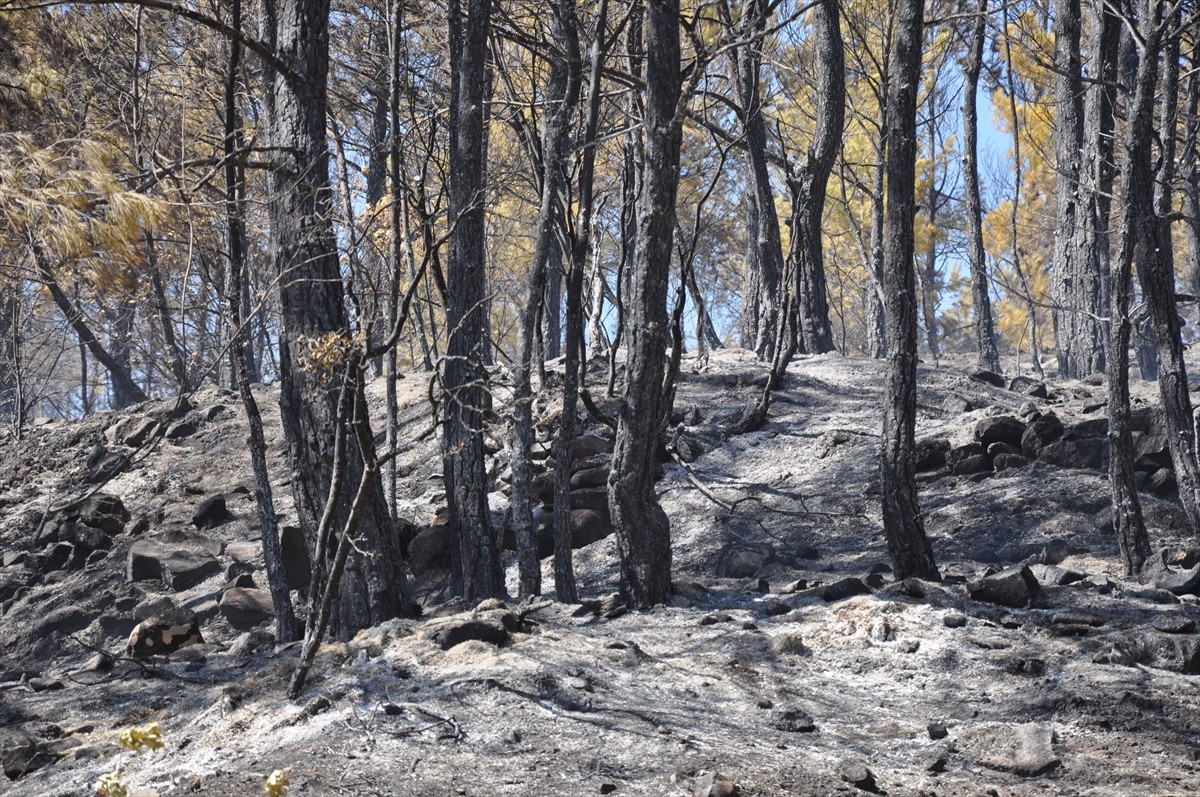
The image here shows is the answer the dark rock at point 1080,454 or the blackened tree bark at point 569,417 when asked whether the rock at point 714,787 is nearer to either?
the blackened tree bark at point 569,417

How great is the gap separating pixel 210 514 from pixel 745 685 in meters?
7.79

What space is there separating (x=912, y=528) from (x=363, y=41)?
8839 mm

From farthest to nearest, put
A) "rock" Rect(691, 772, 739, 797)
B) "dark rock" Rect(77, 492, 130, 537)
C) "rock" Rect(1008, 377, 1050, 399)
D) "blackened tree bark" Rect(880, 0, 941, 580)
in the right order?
"rock" Rect(1008, 377, 1050, 399), "dark rock" Rect(77, 492, 130, 537), "blackened tree bark" Rect(880, 0, 941, 580), "rock" Rect(691, 772, 739, 797)

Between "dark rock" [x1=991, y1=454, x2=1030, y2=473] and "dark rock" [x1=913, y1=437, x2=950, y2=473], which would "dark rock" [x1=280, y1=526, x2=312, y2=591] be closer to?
"dark rock" [x1=913, y1=437, x2=950, y2=473]

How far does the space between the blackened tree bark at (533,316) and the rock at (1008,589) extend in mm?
2855

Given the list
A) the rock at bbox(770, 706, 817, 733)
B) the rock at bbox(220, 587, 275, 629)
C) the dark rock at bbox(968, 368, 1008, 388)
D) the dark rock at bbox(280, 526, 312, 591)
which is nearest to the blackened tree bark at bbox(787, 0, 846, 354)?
the dark rock at bbox(968, 368, 1008, 388)

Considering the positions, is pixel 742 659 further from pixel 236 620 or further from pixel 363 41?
pixel 363 41

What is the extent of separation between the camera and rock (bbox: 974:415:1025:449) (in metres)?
9.92

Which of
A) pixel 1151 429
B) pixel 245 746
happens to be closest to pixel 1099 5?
pixel 1151 429

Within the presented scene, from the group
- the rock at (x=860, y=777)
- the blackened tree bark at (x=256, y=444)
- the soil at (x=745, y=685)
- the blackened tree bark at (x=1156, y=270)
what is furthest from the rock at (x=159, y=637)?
the blackened tree bark at (x=1156, y=270)

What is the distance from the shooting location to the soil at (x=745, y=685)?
4.57 metres

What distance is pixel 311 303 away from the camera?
6.52 meters

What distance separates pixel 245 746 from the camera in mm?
4898

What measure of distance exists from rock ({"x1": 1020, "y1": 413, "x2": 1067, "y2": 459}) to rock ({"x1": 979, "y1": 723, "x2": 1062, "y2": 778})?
5.39 m
